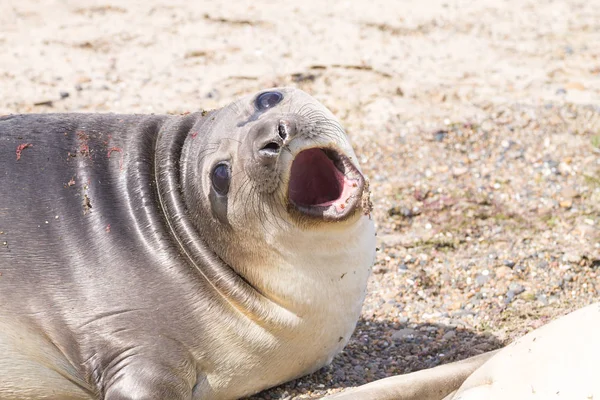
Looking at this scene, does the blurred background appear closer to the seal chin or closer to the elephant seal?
the elephant seal

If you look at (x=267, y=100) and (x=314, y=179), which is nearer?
(x=314, y=179)

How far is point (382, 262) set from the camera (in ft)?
17.5

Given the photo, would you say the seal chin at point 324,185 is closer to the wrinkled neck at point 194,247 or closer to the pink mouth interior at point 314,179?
the pink mouth interior at point 314,179

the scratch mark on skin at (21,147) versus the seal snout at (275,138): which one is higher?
the seal snout at (275,138)

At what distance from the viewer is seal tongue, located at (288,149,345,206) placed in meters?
3.93

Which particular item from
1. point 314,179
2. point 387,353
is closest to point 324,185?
point 314,179

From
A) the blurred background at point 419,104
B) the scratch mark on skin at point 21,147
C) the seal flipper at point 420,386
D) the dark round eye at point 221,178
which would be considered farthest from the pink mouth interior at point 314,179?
the scratch mark on skin at point 21,147

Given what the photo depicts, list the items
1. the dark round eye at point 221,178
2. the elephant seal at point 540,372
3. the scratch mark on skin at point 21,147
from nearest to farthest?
the elephant seal at point 540,372, the dark round eye at point 221,178, the scratch mark on skin at point 21,147

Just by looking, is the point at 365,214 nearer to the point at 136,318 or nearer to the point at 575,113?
the point at 136,318

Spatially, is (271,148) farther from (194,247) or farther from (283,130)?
(194,247)

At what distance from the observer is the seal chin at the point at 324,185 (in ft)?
12.4

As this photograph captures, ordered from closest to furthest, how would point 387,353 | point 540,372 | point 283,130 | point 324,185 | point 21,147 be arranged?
1. point 540,372
2. point 283,130
3. point 324,185
4. point 21,147
5. point 387,353

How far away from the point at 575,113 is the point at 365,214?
3363 mm

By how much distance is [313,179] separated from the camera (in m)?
3.98
